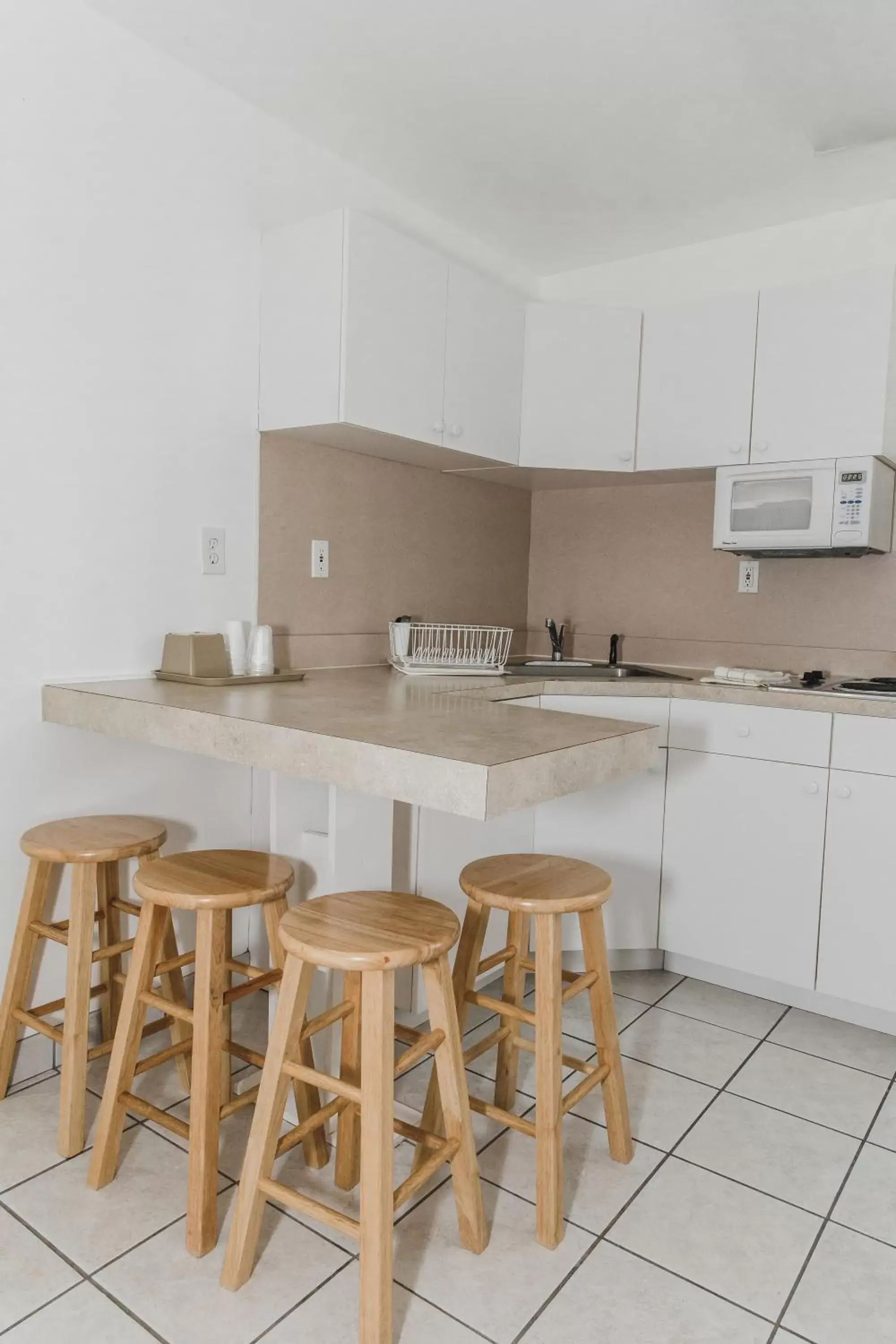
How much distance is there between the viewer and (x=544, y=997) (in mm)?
1603

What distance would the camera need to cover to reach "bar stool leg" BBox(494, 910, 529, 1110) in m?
1.90

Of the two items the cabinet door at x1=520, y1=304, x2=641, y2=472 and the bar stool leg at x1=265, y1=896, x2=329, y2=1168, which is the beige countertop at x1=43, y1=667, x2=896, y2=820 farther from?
the cabinet door at x1=520, y1=304, x2=641, y2=472

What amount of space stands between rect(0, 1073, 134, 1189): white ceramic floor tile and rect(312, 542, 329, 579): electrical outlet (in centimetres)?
148

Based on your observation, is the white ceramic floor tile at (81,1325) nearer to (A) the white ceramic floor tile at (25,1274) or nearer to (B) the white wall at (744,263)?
(A) the white ceramic floor tile at (25,1274)

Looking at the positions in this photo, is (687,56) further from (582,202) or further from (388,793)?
(388,793)

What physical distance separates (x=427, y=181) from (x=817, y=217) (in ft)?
4.13

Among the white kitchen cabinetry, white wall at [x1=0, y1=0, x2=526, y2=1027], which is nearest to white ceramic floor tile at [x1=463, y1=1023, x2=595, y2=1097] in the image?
white wall at [x1=0, y1=0, x2=526, y2=1027]

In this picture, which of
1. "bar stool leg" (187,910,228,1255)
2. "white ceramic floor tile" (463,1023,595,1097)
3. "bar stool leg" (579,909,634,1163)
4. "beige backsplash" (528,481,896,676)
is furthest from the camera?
"beige backsplash" (528,481,896,676)

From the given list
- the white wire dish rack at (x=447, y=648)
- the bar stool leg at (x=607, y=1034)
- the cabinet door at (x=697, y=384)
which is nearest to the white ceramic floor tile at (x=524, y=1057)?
the bar stool leg at (x=607, y=1034)

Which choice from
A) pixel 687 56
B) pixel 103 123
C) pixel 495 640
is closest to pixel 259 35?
pixel 103 123

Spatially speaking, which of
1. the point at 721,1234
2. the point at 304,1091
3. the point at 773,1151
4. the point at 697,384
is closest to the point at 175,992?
the point at 304,1091

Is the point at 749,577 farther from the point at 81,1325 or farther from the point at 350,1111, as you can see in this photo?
the point at 81,1325

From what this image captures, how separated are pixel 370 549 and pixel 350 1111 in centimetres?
173

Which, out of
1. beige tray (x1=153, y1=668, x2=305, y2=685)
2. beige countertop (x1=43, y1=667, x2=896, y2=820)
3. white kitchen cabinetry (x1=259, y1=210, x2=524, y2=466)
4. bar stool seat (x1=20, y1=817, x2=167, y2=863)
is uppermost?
white kitchen cabinetry (x1=259, y1=210, x2=524, y2=466)
